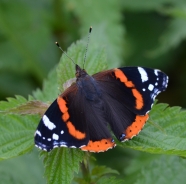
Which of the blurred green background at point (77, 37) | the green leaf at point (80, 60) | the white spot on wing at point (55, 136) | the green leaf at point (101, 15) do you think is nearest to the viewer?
the white spot on wing at point (55, 136)

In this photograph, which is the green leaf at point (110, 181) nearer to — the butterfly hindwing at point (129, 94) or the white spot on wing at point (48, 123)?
the butterfly hindwing at point (129, 94)

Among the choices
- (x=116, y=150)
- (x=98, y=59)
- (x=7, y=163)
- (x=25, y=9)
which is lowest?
(x=116, y=150)

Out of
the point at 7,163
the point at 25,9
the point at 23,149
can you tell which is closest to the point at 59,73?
the point at 23,149

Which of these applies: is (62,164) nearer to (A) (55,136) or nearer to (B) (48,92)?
(A) (55,136)

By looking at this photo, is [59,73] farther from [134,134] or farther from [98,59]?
[134,134]

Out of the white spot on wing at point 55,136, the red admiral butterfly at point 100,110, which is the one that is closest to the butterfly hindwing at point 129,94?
the red admiral butterfly at point 100,110

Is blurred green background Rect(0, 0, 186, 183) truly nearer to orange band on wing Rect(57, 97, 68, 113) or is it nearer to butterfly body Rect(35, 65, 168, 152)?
butterfly body Rect(35, 65, 168, 152)
